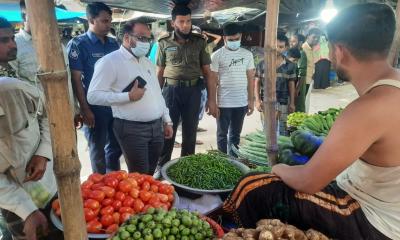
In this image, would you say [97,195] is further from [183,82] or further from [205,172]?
[183,82]

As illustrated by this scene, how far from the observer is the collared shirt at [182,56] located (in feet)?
14.7

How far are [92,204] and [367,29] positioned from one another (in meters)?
1.99

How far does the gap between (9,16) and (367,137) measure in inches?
409

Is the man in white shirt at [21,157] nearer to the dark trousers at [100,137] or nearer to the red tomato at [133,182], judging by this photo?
the red tomato at [133,182]

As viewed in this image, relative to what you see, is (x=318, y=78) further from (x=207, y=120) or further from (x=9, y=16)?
(x=9, y=16)

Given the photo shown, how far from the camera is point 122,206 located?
2.34 m

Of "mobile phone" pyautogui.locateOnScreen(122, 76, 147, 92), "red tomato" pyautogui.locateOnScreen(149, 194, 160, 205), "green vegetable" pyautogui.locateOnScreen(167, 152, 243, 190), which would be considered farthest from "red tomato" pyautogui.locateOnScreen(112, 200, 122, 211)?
"mobile phone" pyautogui.locateOnScreen(122, 76, 147, 92)

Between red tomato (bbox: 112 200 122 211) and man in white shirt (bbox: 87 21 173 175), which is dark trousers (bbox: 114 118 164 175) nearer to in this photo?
man in white shirt (bbox: 87 21 173 175)

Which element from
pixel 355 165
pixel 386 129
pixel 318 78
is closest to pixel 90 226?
pixel 355 165

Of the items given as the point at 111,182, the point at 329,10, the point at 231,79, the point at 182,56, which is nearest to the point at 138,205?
the point at 111,182

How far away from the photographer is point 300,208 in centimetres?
199

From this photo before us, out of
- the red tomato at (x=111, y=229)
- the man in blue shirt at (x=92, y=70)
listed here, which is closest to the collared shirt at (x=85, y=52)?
the man in blue shirt at (x=92, y=70)

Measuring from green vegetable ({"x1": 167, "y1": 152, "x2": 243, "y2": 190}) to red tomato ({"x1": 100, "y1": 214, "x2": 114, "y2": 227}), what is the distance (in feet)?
2.57

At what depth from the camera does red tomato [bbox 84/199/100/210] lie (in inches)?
88.0
